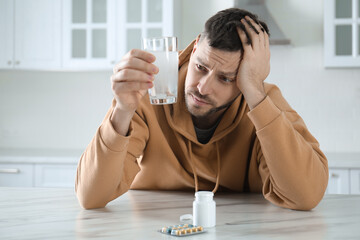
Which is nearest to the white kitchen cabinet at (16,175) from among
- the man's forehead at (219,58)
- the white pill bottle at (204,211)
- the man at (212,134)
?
the man at (212,134)

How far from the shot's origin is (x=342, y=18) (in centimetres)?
337

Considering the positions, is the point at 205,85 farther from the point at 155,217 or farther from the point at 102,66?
the point at 102,66

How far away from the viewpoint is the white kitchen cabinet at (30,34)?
140 inches

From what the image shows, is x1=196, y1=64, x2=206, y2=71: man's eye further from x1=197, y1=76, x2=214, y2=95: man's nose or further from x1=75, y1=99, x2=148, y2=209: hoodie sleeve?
x1=75, y1=99, x2=148, y2=209: hoodie sleeve

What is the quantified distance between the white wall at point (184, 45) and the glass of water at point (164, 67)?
248 centimetres

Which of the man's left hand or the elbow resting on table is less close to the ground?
the man's left hand

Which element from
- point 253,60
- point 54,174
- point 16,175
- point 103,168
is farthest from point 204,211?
point 16,175

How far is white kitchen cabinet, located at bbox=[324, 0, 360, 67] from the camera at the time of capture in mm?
3344

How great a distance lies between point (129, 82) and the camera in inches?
53.9

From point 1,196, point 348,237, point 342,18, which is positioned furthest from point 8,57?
point 348,237

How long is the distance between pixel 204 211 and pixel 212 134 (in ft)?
2.08

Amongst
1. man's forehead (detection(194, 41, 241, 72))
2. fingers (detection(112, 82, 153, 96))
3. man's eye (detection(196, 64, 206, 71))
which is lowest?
fingers (detection(112, 82, 153, 96))

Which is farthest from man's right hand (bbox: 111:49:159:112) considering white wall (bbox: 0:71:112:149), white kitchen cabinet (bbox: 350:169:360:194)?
white wall (bbox: 0:71:112:149)

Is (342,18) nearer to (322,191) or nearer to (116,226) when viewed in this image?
(322,191)
